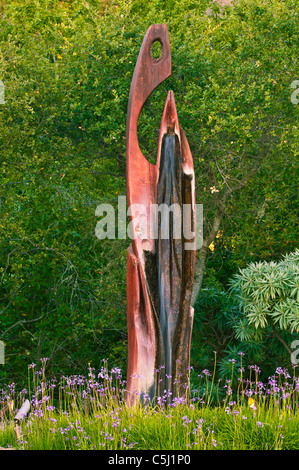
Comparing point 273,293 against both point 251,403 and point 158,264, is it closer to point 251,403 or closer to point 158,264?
point 158,264

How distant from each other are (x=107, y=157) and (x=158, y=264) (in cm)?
497

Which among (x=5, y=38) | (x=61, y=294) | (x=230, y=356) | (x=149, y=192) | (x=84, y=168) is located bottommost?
(x=230, y=356)

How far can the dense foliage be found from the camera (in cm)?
871

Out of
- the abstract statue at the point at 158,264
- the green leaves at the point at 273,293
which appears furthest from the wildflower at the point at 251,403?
the green leaves at the point at 273,293

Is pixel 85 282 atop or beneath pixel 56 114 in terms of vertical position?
beneath

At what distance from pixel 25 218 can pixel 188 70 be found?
314 centimetres

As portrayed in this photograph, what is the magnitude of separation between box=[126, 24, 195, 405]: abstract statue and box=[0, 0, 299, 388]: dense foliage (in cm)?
315

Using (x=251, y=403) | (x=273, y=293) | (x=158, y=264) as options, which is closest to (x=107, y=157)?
(x=273, y=293)

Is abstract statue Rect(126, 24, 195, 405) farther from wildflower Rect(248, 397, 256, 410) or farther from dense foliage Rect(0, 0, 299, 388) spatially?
dense foliage Rect(0, 0, 299, 388)

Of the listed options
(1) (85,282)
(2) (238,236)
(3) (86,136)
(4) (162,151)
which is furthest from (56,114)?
(4) (162,151)

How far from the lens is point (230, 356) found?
28.6ft

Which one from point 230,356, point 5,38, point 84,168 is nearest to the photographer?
point 230,356

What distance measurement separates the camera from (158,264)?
205 inches

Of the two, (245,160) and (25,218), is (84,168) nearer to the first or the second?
(25,218)
